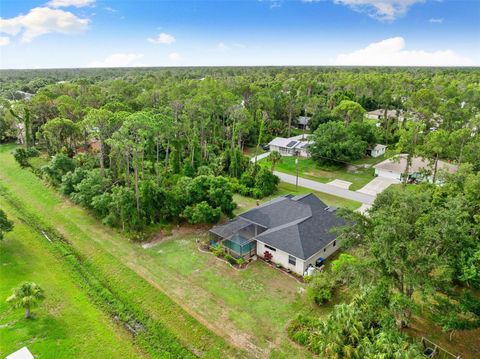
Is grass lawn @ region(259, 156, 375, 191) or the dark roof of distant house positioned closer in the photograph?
the dark roof of distant house

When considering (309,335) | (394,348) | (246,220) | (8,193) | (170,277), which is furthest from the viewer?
(8,193)

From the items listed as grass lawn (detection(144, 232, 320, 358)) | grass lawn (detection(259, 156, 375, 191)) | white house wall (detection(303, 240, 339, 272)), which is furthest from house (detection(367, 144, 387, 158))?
grass lawn (detection(144, 232, 320, 358))

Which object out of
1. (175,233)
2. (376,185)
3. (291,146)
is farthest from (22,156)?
(376,185)

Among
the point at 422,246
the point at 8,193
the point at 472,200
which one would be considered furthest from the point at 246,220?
the point at 8,193

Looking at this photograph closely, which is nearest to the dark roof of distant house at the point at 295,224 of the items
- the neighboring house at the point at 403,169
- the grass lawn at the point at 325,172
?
the grass lawn at the point at 325,172

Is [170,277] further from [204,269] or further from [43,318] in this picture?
[43,318]

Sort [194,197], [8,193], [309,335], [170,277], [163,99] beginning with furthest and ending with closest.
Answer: [163,99] < [8,193] < [194,197] < [170,277] < [309,335]

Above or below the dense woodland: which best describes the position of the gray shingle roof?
below

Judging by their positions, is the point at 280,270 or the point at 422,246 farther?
the point at 280,270

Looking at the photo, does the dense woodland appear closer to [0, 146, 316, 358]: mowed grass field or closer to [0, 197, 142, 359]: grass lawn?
[0, 146, 316, 358]: mowed grass field
